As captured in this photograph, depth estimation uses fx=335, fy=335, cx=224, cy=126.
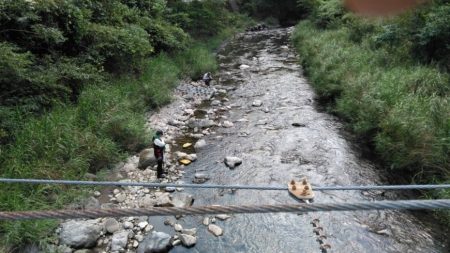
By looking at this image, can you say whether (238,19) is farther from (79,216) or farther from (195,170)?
(79,216)

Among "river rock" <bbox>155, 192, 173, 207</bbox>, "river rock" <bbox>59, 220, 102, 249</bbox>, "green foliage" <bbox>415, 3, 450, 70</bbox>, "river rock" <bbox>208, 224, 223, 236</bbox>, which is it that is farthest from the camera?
Answer: "green foliage" <bbox>415, 3, 450, 70</bbox>

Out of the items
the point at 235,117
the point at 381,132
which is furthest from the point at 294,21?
the point at 381,132

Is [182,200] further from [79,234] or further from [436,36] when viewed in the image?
[436,36]

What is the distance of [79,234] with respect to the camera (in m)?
4.73

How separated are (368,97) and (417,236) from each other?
3.93 meters

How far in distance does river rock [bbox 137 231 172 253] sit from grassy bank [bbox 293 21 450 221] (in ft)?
14.5

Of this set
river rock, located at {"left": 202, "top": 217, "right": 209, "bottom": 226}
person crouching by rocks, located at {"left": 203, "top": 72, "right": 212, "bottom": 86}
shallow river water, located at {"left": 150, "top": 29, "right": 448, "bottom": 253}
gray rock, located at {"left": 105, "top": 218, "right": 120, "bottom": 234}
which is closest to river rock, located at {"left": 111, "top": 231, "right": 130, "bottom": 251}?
gray rock, located at {"left": 105, "top": 218, "right": 120, "bottom": 234}

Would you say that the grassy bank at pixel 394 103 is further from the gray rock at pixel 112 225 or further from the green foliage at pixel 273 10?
the green foliage at pixel 273 10

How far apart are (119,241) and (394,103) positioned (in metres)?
6.37

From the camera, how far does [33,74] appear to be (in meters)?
6.70

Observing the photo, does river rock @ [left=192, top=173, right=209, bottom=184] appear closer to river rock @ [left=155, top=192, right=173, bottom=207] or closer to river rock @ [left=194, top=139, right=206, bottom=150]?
river rock @ [left=155, top=192, right=173, bottom=207]

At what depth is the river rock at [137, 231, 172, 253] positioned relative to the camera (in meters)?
4.68

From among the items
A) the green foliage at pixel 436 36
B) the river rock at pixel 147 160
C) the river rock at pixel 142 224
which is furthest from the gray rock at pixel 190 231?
the green foliage at pixel 436 36

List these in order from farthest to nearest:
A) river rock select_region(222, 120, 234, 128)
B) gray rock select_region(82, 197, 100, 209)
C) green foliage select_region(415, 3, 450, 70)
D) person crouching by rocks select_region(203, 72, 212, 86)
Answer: person crouching by rocks select_region(203, 72, 212, 86), river rock select_region(222, 120, 234, 128), green foliage select_region(415, 3, 450, 70), gray rock select_region(82, 197, 100, 209)
